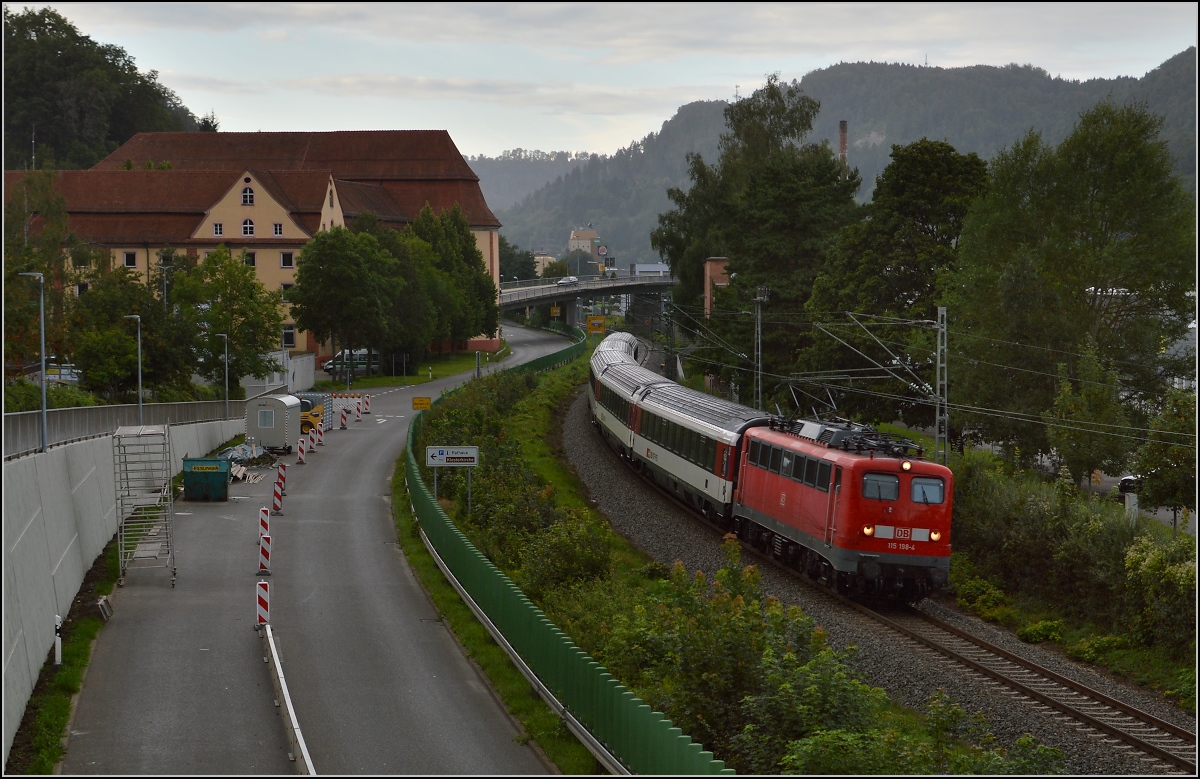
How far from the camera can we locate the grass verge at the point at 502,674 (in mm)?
15883

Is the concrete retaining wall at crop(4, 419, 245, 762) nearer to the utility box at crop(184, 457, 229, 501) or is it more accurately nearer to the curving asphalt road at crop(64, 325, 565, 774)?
the curving asphalt road at crop(64, 325, 565, 774)

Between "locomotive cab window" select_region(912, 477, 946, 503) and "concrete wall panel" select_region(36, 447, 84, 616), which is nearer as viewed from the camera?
"concrete wall panel" select_region(36, 447, 84, 616)

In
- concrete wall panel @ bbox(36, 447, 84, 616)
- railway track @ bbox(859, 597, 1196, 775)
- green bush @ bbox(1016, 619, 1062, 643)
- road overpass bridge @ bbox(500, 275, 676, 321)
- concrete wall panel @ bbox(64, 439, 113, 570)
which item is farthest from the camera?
road overpass bridge @ bbox(500, 275, 676, 321)

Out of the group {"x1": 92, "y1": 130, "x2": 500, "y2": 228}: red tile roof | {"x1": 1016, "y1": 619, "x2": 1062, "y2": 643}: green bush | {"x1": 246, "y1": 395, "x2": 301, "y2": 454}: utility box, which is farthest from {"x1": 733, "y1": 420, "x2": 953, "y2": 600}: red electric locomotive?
{"x1": 92, "y1": 130, "x2": 500, "y2": 228}: red tile roof

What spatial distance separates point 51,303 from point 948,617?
130 feet

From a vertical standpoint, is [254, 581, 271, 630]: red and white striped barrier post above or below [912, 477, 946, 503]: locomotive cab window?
below

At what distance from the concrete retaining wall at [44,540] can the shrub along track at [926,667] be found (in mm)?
12424

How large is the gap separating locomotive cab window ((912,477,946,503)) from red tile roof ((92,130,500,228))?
91321 mm

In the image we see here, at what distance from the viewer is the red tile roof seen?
11312 cm

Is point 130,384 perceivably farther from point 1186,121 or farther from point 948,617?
point 1186,121

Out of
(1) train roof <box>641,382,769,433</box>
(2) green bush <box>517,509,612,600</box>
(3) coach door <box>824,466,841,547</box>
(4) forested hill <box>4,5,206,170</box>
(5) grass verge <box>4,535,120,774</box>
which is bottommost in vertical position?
(5) grass verge <box>4,535,120,774</box>

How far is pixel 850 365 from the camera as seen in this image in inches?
1849

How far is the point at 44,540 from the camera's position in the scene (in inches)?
849

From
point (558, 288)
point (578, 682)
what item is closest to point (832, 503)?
point (578, 682)
